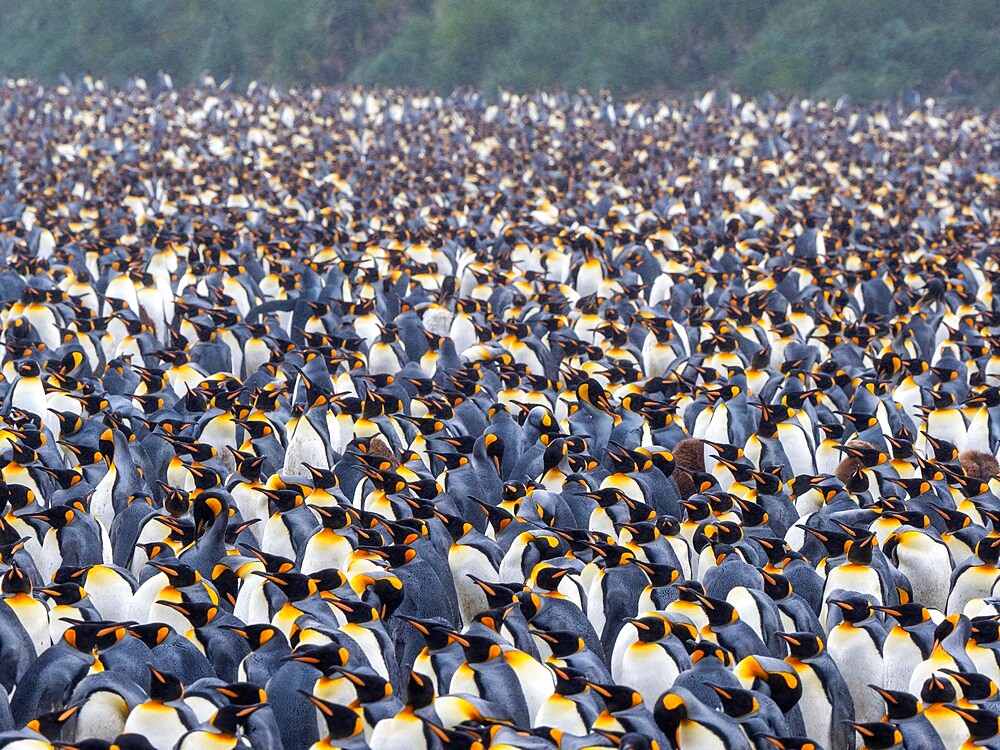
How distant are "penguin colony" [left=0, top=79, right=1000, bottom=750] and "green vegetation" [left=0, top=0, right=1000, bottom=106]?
14428mm

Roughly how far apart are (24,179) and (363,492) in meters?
11.4

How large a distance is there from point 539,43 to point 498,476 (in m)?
24.6

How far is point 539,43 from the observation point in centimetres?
2919

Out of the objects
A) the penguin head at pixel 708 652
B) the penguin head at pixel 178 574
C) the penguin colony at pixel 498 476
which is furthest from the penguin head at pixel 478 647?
the penguin head at pixel 178 574

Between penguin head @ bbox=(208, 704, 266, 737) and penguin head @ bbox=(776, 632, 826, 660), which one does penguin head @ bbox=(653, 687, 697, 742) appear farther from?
penguin head @ bbox=(208, 704, 266, 737)

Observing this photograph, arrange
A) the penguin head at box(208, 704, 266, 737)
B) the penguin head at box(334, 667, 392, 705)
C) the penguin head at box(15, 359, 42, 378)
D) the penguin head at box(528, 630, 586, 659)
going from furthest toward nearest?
1. the penguin head at box(15, 359, 42, 378)
2. the penguin head at box(528, 630, 586, 659)
3. the penguin head at box(334, 667, 392, 705)
4. the penguin head at box(208, 704, 266, 737)

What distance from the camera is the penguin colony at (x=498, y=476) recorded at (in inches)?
154

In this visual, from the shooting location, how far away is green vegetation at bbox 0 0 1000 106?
26953 millimetres

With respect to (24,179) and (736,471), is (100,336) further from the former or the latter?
(24,179)

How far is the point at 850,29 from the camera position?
90.4ft

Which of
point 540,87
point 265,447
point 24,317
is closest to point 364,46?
point 540,87

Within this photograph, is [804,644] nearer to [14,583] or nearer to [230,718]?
[230,718]

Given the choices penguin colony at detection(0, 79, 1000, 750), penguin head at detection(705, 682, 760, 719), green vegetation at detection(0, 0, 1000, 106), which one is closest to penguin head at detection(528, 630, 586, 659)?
penguin colony at detection(0, 79, 1000, 750)

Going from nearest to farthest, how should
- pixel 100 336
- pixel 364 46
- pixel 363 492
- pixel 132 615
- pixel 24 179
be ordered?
pixel 132 615 → pixel 363 492 → pixel 100 336 → pixel 24 179 → pixel 364 46
